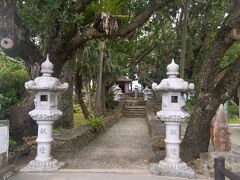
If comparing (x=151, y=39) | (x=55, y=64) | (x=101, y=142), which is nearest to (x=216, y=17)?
(x=151, y=39)

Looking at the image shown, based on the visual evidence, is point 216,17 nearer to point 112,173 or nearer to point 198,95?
point 198,95

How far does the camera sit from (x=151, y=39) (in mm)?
19125

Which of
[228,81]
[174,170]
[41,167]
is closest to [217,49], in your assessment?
[228,81]

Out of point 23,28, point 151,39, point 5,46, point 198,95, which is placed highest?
point 151,39

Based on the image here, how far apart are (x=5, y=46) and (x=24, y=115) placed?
176cm

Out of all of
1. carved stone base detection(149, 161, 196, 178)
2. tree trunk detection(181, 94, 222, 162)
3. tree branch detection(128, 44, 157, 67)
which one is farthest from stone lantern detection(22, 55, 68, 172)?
tree branch detection(128, 44, 157, 67)

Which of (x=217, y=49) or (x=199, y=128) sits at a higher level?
(x=217, y=49)

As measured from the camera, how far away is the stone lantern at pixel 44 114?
22.0 feet

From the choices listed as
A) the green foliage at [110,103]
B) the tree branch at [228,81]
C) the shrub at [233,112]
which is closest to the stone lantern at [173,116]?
the tree branch at [228,81]

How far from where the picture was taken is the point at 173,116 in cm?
662

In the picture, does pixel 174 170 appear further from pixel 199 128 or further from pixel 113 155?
pixel 113 155

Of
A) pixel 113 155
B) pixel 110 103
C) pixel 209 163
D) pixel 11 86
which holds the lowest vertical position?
pixel 113 155

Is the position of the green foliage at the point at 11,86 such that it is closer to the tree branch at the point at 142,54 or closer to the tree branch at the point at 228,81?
the tree branch at the point at 228,81

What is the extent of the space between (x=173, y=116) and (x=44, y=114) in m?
2.71
